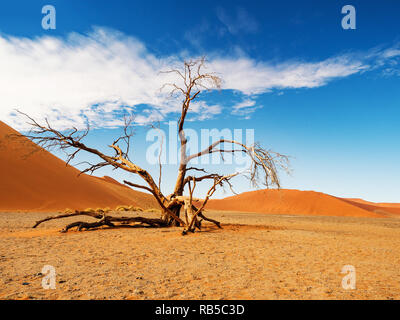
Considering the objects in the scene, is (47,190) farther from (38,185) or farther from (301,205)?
(301,205)

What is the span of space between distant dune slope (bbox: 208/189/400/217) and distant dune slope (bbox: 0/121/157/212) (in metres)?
29.5

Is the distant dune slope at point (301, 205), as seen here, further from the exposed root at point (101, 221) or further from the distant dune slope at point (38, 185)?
the exposed root at point (101, 221)

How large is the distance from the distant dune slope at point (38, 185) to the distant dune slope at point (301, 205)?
96.9ft

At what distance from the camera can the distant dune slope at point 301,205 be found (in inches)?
1988

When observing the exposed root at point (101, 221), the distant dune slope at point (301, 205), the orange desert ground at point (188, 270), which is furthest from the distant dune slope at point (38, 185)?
the distant dune slope at point (301, 205)

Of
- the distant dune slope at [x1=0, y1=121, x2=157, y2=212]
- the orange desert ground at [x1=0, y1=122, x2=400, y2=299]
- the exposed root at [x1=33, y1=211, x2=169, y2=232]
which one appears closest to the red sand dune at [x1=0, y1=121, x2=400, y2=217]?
the distant dune slope at [x1=0, y1=121, x2=157, y2=212]

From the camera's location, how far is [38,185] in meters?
31.7

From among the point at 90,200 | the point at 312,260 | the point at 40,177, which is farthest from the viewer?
the point at 90,200

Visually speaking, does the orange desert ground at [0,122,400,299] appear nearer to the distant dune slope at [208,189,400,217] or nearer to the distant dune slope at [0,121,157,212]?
the distant dune slope at [0,121,157,212]

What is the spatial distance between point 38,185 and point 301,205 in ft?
166
